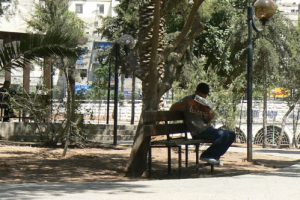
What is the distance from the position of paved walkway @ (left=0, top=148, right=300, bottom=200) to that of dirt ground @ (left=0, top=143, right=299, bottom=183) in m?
1.48

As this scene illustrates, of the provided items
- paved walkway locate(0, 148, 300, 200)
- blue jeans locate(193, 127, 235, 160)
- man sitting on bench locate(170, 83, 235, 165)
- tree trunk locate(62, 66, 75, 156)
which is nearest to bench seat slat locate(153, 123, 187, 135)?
man sitting on bench locate(170, 83, 235, 165)

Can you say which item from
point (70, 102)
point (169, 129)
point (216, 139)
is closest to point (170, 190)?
point (216, 139)

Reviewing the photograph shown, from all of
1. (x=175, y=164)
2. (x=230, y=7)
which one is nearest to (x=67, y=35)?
(x=175, y=164)

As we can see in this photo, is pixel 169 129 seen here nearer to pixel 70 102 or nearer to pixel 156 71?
pixel 156 71

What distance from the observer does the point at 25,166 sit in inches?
406

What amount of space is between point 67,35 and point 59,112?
12.7 feet

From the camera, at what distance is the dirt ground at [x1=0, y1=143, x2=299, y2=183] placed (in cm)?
928

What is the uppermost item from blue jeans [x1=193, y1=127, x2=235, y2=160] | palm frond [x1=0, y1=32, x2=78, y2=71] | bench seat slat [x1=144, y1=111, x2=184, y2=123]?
palm frond [x1=0, y1=32, x2=78, y2=71]

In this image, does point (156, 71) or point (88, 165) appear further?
point (88, 165)

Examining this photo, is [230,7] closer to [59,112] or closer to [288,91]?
[288,91]

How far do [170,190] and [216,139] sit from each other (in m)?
2.50

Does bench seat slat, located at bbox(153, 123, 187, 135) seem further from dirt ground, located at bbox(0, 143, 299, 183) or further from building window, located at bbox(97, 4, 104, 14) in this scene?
building window, located at bbox(97, 4, 104, 14)

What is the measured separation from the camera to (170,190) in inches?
276

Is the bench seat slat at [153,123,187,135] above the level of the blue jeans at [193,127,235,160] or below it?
above
